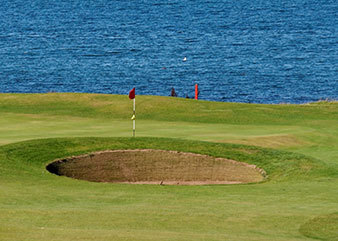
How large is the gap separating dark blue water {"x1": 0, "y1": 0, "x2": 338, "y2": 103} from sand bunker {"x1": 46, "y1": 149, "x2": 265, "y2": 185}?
39583 millimetres

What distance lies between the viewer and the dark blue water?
232ft

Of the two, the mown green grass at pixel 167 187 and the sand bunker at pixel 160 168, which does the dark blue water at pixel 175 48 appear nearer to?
the mown green grass at pixel 167 187

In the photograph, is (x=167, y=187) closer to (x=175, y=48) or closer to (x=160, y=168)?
(x=160, y=168)

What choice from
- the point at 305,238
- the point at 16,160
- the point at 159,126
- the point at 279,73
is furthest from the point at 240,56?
the point at 305,238

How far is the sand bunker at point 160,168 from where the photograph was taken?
2159 centimetres

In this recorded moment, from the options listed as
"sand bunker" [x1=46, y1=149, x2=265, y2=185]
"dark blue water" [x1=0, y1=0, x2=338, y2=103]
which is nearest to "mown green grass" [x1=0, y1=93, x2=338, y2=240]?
"sand bunker" [x1=46, y1=149, x2=265, y2=185]

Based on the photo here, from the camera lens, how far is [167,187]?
58.4ft

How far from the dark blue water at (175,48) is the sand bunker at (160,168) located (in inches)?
1558

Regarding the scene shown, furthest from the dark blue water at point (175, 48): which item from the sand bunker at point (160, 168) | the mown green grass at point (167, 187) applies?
the sand bunker at point (160, 168)

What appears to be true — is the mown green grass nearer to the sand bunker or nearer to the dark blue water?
the sand bunker

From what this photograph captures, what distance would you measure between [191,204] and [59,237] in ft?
14.3

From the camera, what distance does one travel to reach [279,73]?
77.6m

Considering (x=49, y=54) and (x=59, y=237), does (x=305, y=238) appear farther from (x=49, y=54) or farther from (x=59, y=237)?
(x=49, y=54)

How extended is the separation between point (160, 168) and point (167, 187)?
170 inches
